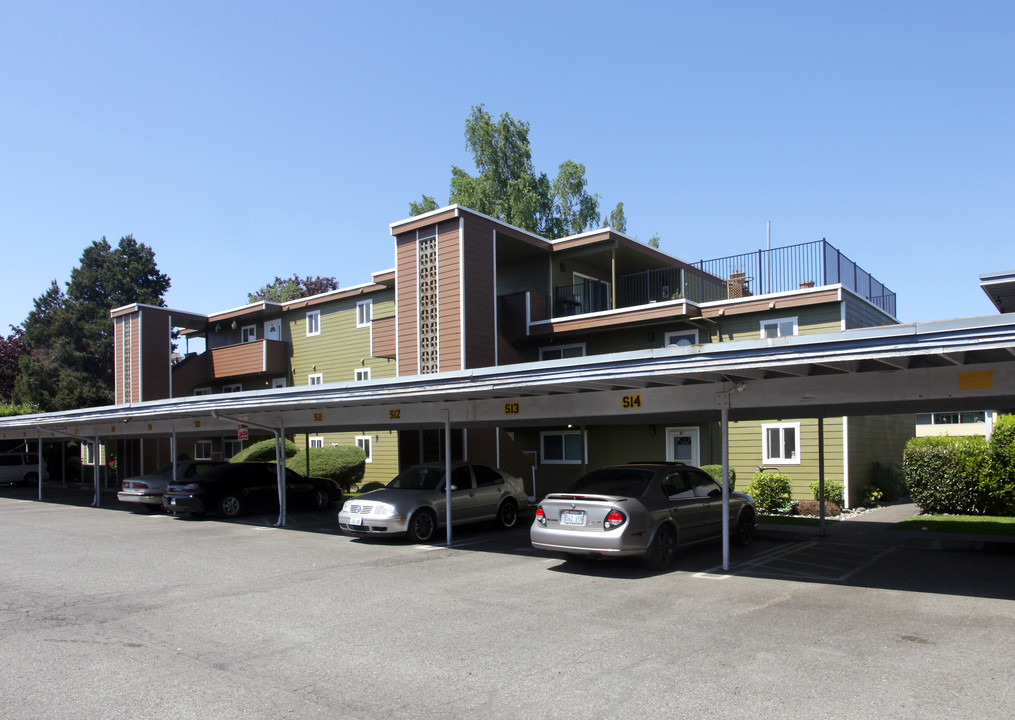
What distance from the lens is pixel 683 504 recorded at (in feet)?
37.3

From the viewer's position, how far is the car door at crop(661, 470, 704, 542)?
36.7 ft

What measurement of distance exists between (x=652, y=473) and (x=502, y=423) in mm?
3822

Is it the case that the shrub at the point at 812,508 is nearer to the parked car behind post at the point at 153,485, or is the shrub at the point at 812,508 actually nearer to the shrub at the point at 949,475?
the shrub at the point at 949,475

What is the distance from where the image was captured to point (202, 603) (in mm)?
8945

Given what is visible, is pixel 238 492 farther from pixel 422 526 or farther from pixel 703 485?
pixel 703 485

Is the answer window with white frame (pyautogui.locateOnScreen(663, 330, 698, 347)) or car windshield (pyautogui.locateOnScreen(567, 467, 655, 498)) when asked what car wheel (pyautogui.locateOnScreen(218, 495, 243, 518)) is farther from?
window with white frame (pyautogui.locateOnScreen(663, 330, 698, 347))

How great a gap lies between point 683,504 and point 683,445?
11.0 m

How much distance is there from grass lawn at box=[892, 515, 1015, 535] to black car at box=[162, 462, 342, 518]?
14.2 metres

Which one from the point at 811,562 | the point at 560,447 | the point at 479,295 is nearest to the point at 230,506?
the point at 479,295

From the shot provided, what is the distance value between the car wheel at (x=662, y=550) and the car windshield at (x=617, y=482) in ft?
2.17

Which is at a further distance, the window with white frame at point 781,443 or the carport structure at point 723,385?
the window with white frame at point 781,443

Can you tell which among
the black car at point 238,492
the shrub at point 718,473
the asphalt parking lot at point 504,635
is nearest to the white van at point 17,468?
the black car at point 238,492

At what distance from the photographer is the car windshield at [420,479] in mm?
14633

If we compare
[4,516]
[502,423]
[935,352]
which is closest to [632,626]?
[935,352]
